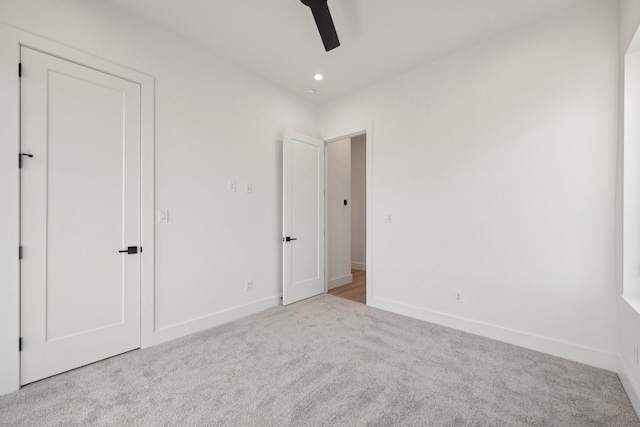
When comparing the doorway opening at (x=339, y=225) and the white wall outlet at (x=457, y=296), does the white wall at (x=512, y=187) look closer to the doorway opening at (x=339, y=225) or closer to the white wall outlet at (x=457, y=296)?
the white wall outlet at (x=457, y=296)

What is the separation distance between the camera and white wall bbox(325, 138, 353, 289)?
172 inches

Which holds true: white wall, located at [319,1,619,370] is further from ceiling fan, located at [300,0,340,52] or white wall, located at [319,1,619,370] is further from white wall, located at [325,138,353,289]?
ceiling fan, located at [300,0,340,52]

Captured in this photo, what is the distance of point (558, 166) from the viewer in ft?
7.30

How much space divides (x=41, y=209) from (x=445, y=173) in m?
3.38

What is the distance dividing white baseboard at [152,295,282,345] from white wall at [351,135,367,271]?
2.79m

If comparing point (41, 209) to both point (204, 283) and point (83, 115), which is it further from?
point (204, 283)

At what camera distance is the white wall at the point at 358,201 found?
19.2ft

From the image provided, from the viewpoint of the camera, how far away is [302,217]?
3.68m

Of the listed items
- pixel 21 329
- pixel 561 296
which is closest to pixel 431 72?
pixel 561 296

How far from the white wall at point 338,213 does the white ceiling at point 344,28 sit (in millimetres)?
1511

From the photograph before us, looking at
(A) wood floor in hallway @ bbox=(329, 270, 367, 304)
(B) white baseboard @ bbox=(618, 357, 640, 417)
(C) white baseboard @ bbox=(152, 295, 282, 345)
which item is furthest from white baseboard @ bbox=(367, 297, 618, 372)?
(C) white baseboard @ bbox=(152, 295, 282, 345)

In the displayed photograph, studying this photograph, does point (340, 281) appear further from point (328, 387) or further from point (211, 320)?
point (328, 387)

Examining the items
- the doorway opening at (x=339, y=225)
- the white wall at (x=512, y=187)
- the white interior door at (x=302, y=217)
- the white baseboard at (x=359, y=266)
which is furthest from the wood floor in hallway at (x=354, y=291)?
the white baseboard at (x=359, y=266)

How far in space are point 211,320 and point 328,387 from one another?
60.2 inches
